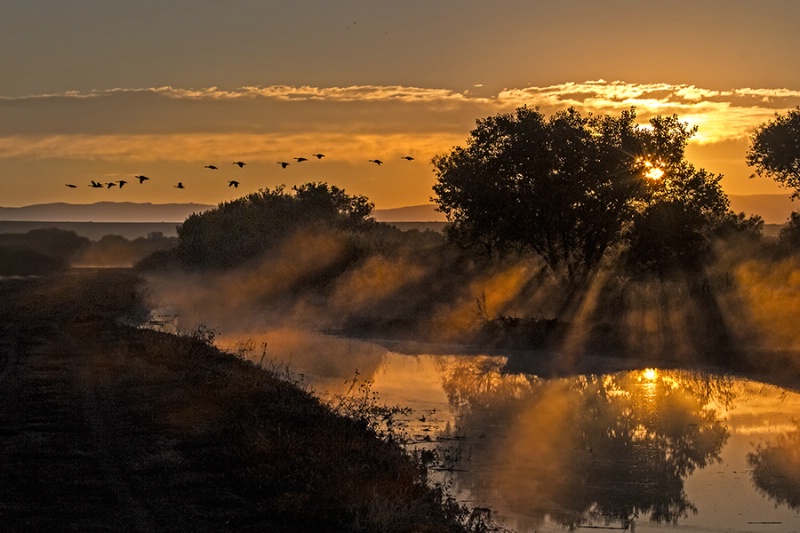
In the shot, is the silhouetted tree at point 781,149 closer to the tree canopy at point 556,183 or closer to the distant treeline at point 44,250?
the tree canopy at point 556,183

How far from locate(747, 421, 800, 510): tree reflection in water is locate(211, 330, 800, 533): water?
0.11 ft

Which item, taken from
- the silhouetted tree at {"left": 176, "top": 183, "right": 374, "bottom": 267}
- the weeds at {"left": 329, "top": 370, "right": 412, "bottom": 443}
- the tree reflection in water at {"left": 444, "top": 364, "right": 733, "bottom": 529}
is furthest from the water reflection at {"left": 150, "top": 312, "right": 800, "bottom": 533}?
the silhouetted tree at {"left": 176, "top": 183, "right": 374, "bottom": 267}

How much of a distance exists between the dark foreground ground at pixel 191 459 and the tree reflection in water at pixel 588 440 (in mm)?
1826

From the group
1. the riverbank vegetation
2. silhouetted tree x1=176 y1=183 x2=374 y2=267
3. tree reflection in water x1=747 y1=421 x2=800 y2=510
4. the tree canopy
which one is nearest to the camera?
tree reflection in water x1=747 y1=421 x2=800 y2=510

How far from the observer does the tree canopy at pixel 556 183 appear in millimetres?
44438

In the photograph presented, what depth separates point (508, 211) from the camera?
44.6 meters

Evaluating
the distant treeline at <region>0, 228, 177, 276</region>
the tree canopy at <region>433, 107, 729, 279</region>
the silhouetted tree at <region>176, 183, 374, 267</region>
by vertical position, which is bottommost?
the distant treeline at <region>0, 228, 177, 276</region>

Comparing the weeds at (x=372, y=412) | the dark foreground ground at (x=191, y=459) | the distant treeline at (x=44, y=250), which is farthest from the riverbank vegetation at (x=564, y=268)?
the distant treeline at (x=44, y=250)

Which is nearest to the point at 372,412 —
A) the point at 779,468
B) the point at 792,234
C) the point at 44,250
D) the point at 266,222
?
the point at 779,468

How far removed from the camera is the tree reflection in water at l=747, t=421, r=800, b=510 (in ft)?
56.8

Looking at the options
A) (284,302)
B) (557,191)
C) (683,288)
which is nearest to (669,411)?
(683,288)

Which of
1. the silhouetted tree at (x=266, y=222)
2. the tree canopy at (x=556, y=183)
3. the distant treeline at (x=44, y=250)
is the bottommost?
the distant treeline at (x=44, y=250)

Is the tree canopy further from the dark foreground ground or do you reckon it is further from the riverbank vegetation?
the dark foreground ground

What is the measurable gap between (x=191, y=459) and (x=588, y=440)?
8018 mm
